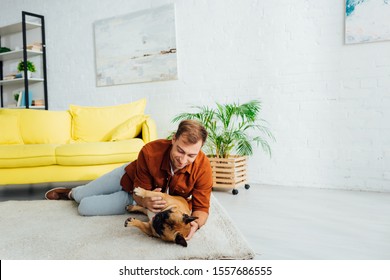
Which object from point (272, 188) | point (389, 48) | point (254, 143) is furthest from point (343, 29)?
point (272, 188)

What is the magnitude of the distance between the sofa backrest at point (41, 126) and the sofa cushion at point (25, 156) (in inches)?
20.0

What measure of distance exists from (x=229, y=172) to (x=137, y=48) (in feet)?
6.61

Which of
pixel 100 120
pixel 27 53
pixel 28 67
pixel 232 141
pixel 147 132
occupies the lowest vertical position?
pixel 232 141

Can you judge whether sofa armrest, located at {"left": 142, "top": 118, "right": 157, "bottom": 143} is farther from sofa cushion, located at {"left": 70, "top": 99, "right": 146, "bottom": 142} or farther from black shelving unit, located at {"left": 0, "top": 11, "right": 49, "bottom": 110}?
black shelving unit, located at {"left": 0, "top": 11, "right": 49, "bottom": 110}

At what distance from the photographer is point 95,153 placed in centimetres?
274

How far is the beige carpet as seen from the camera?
150cm

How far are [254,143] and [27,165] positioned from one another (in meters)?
2.04

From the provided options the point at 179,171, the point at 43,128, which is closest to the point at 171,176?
the point at 179,171

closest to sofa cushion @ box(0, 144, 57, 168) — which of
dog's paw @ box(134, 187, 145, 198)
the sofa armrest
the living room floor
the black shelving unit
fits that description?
the living room floor

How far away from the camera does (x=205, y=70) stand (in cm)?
362

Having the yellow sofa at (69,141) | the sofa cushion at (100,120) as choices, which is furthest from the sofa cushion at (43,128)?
the sofa cushion at (100,120)

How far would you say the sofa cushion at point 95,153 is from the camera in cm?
273

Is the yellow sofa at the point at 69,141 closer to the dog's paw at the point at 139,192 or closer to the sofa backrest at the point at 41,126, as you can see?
the sofa backrest at the point at 41,126

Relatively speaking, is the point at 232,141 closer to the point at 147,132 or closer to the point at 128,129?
the point at 147,132
